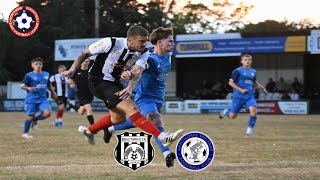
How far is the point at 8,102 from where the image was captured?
3909cm

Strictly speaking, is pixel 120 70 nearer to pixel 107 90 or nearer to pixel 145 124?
pixel 107 90

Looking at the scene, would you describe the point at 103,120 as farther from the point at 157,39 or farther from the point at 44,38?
the point at 44,38

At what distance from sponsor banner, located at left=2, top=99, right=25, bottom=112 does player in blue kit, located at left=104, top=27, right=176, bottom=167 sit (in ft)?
99.3

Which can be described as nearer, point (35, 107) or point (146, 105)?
point (146, 105)

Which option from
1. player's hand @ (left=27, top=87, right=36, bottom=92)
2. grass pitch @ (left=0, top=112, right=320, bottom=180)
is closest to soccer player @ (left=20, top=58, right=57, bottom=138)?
player's hand @ (left=27, top=87, right=36, bottom=92)

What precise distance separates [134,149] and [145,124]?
38 centimetres

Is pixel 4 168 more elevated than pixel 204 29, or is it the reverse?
pixel 204 29

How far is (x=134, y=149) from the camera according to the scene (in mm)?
8250

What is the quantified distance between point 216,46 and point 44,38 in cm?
2692

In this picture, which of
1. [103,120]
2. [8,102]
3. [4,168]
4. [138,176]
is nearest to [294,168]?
[138,176]

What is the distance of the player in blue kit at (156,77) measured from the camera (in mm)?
9016

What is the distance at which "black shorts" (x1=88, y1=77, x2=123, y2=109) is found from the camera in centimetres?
872

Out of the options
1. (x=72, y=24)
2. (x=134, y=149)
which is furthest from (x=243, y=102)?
(x=72, y=24)

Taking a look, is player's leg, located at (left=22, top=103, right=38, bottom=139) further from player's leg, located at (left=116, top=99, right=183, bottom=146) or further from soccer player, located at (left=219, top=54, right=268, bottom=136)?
player's leg, located at (left=116, top=99, right=183, bottom=146)
